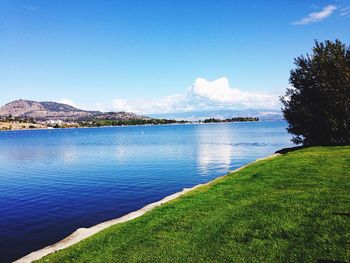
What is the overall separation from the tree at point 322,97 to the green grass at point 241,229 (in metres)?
23.6

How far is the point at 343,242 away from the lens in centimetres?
1167

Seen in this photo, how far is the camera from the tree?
42.1m

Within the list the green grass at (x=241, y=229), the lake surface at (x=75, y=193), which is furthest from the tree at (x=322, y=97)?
the green grass at (x=241, y=229)

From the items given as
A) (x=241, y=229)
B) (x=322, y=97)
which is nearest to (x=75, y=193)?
(x=241, y=229)

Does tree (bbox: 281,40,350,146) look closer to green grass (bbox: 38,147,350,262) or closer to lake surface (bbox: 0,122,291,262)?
lake surface (bbox: 0,122,291,262)

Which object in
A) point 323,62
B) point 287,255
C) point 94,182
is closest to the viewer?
point 287,255

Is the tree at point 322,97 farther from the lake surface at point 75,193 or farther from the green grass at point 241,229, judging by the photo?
the green grass at point 241,229

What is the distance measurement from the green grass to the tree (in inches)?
930

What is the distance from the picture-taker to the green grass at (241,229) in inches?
459

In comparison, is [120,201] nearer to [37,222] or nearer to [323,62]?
[37,222]

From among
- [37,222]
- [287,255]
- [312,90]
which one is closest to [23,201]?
[37,222]

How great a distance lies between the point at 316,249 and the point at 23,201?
30.2m

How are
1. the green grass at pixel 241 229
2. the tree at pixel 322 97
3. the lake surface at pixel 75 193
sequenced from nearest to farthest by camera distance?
1. the green grass at pixel 241 229
2. the lake surface at pixel 75 193
3. the tree at pixel 322 97

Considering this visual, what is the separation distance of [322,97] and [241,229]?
3622 cm
